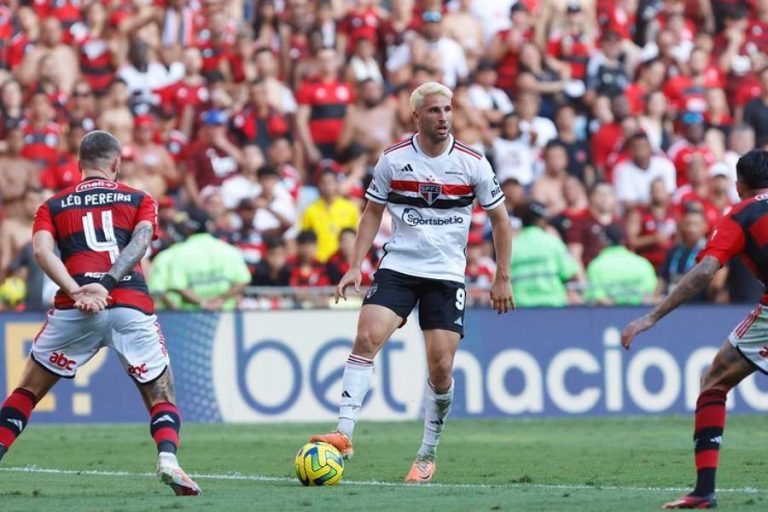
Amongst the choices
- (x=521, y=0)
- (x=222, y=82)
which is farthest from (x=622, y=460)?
(x=521, y=0)

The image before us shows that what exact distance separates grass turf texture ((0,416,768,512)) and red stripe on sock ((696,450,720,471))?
25cm

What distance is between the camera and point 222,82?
21203 millimetres

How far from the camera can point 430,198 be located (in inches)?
399

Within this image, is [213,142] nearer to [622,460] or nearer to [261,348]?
[261,348]

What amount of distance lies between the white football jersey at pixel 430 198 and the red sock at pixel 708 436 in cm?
230

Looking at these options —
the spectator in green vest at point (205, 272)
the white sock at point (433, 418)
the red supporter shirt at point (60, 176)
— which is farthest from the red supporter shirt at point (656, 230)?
the white sock at point (433, 418)

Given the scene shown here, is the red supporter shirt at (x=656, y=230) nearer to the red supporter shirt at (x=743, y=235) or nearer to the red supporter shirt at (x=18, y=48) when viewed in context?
the red supporter shirt at (x=18, y=48)

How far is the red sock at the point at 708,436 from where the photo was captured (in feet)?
26.9

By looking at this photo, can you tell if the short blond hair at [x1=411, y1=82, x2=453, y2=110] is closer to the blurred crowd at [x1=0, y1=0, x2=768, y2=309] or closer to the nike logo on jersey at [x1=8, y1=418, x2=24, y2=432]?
the nike logo on jersey at [x1=8, y1=418, x2=24, y2=432]

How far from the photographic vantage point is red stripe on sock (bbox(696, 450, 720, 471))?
27.1ft

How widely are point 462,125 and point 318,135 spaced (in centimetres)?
197

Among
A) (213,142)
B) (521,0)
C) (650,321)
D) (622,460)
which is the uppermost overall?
(521,0)

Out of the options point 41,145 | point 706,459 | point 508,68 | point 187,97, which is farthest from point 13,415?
point 508,68

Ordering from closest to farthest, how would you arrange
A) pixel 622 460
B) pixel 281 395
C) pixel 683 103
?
pixel 622 460
pixel 281 395
pixel 683 103
